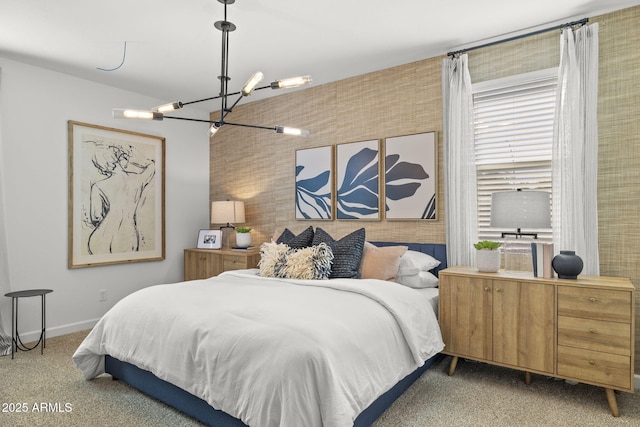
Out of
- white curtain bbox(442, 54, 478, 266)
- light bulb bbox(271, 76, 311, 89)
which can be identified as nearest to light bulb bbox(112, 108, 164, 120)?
light bulb bbox(271, 76, 311, 89)

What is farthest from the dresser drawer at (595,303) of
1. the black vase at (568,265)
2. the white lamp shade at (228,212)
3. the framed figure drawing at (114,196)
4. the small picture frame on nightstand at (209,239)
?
the framed figure drawing at (114,196)

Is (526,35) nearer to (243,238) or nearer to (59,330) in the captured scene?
(243,238)

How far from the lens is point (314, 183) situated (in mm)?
4258

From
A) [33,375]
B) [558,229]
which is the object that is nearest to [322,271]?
[558,229]

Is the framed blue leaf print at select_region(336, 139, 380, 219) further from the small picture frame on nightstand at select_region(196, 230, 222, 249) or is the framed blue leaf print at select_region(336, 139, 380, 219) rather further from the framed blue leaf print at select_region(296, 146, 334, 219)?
the small picture frame on nightstand at select_region(196, 230, 222, 249)

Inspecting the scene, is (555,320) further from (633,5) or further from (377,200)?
(633,5)

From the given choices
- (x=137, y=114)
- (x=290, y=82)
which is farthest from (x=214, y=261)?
(x=290, y=82)

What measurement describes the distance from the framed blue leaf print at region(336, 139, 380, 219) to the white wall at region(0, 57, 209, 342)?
7.80ft

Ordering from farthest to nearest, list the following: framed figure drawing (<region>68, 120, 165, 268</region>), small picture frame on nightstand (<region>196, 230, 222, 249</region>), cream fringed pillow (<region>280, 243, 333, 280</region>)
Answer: small picture frame on nightstand (<region>196, 230, 222, 249</region>), framed figure drawing (<region>68, 120, 165, 268</region>), cream fringed pillow (<region>280, 243, 333, 280</region>)

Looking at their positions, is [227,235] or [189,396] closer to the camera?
[189,396]

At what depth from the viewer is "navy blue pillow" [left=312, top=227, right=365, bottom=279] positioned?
121 inches

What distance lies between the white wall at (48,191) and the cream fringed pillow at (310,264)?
2.39m

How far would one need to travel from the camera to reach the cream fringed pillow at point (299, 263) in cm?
302

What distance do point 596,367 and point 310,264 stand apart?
6.35 feet
